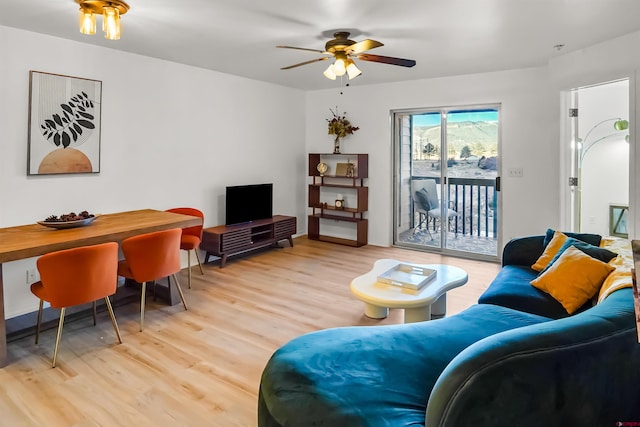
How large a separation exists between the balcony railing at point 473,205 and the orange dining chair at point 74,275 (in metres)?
4.50

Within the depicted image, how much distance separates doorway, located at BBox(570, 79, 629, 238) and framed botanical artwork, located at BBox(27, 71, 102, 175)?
16.9 feet

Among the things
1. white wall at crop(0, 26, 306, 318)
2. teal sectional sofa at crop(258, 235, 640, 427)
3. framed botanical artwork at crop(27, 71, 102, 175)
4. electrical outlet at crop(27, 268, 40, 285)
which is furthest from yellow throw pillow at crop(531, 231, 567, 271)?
electrical outlet at crop(27, 268, 40, 285)

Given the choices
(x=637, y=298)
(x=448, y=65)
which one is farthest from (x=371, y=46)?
(x=637, y=298)

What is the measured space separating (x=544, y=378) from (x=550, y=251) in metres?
2.09

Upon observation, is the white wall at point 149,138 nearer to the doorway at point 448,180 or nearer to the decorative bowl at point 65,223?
the decorative bowl at point 65,223

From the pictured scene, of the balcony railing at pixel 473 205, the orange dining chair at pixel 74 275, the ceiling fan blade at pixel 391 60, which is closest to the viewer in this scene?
the orange dining chair at pixel 74 275

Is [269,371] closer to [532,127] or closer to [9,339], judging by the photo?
[9,339]

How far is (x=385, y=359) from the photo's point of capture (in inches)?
73.0

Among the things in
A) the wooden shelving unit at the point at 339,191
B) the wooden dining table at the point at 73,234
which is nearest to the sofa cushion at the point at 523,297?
the wooden dining table at the point at 73,234

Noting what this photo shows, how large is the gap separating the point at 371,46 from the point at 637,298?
9.15 ft

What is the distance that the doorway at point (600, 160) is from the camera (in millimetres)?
4605

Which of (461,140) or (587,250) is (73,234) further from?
(461,140)

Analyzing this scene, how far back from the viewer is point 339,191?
6.66m

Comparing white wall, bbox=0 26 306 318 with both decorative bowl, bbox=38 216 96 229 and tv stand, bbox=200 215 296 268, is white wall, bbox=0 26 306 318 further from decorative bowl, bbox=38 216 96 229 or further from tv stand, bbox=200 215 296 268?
decorative bowl, bbox=38 216 96 229
